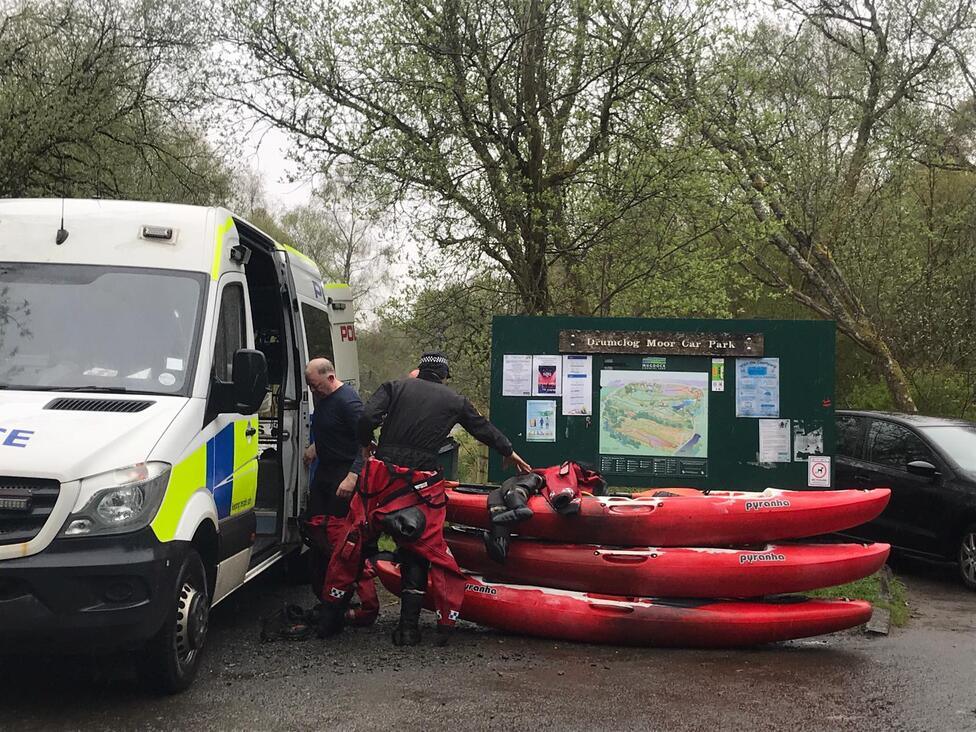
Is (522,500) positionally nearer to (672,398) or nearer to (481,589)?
(481,589)

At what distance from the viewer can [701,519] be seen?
7.11m

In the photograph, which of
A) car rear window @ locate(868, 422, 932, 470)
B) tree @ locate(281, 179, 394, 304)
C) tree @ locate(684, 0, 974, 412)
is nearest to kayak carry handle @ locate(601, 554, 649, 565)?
car rear window @ locate(868, 422, 932, 470)

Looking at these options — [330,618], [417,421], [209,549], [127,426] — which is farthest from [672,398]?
[127,426]

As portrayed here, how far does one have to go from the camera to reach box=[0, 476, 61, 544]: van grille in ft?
15.6

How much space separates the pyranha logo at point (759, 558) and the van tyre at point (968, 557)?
3.56 metres

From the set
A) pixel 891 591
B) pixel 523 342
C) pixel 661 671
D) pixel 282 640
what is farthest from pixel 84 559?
pixel 891 591

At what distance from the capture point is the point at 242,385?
586 centimetres

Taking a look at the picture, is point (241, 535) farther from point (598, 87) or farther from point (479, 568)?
point (598, 87)

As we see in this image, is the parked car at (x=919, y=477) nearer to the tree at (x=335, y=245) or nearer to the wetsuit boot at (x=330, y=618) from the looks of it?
the wetsuit boot at (x=330, y=618)

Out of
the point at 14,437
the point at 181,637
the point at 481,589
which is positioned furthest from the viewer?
the point at 481,589

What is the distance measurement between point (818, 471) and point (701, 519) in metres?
2.71

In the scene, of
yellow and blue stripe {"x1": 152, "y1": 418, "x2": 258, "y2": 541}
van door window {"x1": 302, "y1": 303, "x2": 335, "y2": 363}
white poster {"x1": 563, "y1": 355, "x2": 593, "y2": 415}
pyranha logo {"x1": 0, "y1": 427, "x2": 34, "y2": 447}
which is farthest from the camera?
white poster {"x1": 563, "y1": 355, "x2": 593, "y2": 415}

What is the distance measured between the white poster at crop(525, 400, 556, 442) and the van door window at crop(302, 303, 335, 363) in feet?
6.74

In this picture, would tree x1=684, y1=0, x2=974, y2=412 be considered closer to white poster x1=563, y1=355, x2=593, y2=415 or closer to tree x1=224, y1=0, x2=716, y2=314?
tree x1=224, y1=0, x2=716, y2=314
